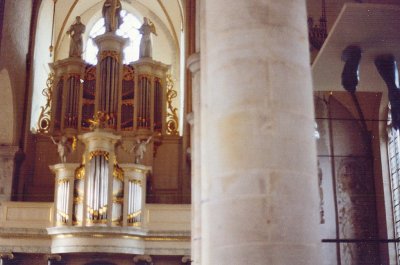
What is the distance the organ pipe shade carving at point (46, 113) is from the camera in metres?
21.5

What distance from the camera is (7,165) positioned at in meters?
19.8

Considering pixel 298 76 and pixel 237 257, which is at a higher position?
pixel 298 76

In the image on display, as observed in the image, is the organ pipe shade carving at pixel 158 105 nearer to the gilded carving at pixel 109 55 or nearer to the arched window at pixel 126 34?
the gilded carving at pixel 109 55

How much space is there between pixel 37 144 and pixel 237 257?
55.3 feet

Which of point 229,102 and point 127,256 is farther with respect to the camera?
point 127,256

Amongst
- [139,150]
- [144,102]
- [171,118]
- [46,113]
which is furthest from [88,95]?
[139,150]

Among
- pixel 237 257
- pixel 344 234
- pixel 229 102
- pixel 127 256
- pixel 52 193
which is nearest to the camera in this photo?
pixel 237 257

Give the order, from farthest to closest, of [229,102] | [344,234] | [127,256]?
[127,256] → [344,234] → [229,102]

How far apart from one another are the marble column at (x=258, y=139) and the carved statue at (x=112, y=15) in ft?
56.1

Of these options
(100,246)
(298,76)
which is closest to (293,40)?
(298,76)

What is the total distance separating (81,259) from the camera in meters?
19.2

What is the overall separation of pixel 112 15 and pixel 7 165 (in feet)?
18.8

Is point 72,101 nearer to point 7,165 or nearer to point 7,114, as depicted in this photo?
point 7,114

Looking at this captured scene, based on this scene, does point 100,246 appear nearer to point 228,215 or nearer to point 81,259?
point 81,259
